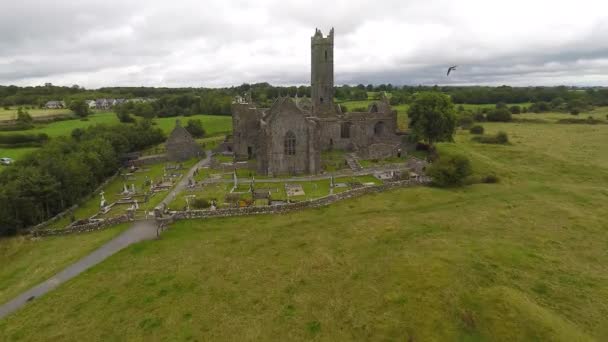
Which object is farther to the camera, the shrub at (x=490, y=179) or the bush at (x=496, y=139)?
the bush at (x=496, y=139)

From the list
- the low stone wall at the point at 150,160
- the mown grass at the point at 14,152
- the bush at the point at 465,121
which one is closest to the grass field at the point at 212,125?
the low stone wall at the point at 150,160

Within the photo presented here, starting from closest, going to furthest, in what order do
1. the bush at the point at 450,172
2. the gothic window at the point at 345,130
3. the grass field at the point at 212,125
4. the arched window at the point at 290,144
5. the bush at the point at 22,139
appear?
1. the bush at the point at 450,172
2. the arched window at the point at 290,144
3. the gothic window at the point at 345,130
4. the bush at the point at 22,139
5. the grass field at the point at 212,125

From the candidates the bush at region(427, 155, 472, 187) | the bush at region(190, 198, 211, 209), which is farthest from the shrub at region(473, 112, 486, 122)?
the bush at region(190, 198, 211, 209)

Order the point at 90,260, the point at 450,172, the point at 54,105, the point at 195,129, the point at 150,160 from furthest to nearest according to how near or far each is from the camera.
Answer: the point at 54,105, the point at 195,129, the point at 150,160, the point at 450,172, the point at 90,260

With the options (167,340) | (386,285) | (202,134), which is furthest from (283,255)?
(202,134)

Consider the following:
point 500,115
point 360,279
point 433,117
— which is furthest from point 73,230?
point 500,115

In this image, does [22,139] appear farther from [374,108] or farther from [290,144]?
[374,108]

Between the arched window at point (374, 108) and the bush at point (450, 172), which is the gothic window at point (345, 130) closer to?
the arched window at point (374, 108)
